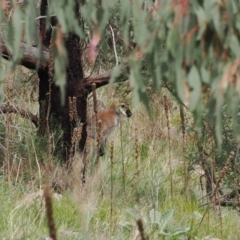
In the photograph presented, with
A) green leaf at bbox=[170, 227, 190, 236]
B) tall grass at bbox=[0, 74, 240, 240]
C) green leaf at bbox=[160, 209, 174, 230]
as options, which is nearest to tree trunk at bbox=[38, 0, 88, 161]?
tall grass at bbox=[0, 74, 240, 240]

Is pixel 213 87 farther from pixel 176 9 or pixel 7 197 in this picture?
pixel 7 197

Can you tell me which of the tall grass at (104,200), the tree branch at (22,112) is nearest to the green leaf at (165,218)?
the tall grass at (104,200)

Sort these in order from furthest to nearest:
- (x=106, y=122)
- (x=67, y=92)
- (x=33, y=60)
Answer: (x=106, y=122) → (x=67, y=92) → (x=33, y=60)

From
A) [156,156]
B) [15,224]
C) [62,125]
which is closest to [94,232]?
[15,224]

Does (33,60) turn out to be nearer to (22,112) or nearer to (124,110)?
(22,112)

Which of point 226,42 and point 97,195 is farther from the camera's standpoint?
point 97,195

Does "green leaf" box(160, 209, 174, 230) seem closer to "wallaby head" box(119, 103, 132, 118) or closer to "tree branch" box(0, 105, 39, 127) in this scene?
"tree branch" box(0, 105, 39, 127)

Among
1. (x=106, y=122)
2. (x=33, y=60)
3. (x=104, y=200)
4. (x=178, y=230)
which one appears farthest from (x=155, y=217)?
(x=106, y=122)

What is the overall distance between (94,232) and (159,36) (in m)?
3.58

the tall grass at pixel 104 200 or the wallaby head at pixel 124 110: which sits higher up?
the wallaby head at pixel 124 110

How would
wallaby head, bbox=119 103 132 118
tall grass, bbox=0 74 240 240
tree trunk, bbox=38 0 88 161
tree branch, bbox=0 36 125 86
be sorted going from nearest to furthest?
tall grass, bbox=0 74 240 240, tree branch, bbox=0 36 125 86, tree trunk, bbox=38 0 88 161, wallaby head, bbox=119 103 132 118

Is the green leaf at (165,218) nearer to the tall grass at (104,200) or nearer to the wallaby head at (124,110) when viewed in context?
the tall grass at (104,200)

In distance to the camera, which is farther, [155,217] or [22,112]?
[22,112]

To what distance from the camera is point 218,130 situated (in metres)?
2.68
